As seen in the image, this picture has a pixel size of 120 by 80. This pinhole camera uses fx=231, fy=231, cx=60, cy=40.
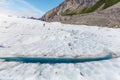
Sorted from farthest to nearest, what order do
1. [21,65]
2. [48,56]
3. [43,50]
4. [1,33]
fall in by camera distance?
[1,33]
[43,50]
[48,56]
[21,65]

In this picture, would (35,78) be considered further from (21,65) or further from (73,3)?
(73,3)

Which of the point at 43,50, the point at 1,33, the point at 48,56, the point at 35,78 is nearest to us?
the point at 35,78

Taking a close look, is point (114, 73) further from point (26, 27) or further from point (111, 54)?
point (26, 27)

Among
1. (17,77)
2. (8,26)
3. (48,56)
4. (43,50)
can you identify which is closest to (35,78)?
(17,77)

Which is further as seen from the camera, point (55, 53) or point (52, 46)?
point (52, 46)

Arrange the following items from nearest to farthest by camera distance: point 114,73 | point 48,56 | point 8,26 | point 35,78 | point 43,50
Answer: point 35,78
point 114,73
point 48,56
point 43,50
point 8,26

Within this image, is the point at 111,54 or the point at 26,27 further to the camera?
the point at 26,27

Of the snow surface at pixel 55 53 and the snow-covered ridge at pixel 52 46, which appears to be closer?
the snow surface at pixel 55 53

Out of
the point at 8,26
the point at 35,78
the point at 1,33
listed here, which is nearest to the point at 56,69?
the point at 35,78

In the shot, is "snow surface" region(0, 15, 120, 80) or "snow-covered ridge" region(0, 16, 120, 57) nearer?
"snow surface" region(0, 15, 120, 80)
